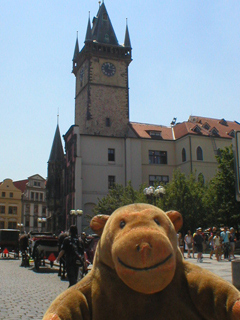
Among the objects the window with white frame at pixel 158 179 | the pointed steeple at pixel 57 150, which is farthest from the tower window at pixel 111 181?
the pointed steeple at pixel 57 150

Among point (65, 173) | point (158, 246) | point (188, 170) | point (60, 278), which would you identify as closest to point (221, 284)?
point (158, 246)

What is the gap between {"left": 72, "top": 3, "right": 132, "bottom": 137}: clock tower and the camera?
5109cm

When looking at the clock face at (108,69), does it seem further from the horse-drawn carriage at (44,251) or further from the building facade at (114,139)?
the horse-drawn carriage at (44,251)

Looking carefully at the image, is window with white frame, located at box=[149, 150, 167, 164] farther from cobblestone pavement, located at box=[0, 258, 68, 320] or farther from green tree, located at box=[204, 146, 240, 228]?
cobblestone pavement, located at box=[0, 258, 68, 320]

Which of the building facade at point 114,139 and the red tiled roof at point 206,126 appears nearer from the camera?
Answer: the building facade at point 114,139

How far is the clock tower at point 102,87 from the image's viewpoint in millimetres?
51094

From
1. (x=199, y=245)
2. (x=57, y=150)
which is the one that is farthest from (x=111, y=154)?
(x=199, y=245)

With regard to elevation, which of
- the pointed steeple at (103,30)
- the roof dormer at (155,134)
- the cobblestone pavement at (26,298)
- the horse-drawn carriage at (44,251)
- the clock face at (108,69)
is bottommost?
the cobblestone pavement at (26,298)

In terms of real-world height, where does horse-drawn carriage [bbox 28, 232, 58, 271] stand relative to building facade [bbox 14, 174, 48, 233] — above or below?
below

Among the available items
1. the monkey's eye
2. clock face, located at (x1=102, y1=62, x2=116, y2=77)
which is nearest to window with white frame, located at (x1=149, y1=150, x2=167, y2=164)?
clock face, located at (x1=102, y1=62, x2=116, y2=77)

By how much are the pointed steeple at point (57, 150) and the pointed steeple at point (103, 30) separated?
17510 millimetres

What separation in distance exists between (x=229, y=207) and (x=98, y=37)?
115 ft

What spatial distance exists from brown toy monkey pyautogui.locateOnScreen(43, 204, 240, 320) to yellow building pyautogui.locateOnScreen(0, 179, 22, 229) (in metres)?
82.5

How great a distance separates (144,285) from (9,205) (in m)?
83.9
